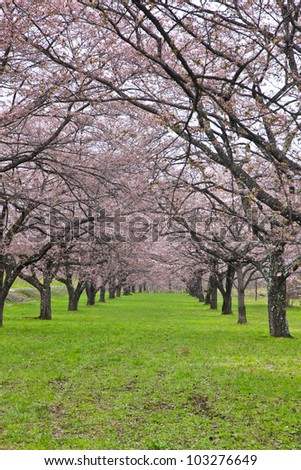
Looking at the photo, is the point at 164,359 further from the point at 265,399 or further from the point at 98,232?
the point at 98,232

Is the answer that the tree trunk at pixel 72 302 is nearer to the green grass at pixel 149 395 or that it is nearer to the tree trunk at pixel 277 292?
the green grass at pixel 149 395

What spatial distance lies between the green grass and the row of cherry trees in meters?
2.89

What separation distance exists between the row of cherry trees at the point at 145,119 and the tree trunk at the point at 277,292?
0.17ft

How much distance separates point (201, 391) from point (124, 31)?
7549 millimetres

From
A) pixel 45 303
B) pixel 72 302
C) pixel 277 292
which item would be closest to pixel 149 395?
pixel 277 292

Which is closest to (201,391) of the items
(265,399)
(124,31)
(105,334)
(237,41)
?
(265,399)

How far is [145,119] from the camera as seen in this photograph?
1227cm

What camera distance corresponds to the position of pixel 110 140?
1330cm

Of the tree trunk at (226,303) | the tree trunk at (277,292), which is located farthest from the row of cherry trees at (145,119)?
the tree trunk at (226,303)

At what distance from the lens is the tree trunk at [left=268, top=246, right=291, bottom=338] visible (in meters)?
17.4

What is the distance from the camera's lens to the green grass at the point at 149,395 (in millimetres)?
6504

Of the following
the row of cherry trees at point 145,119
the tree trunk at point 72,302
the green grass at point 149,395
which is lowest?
the green grass at point 149,395

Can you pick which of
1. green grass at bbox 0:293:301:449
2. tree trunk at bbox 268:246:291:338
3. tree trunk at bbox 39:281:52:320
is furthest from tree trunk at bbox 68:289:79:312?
tree trunk at bbox 268:246:291:338

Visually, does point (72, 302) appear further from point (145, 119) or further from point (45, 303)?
point (145, 119)
